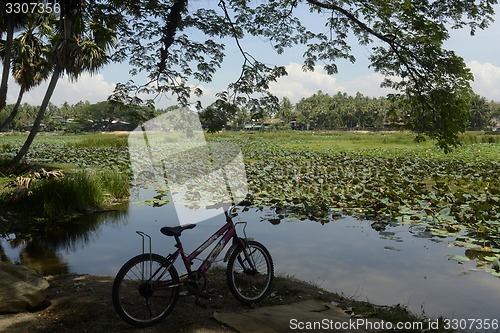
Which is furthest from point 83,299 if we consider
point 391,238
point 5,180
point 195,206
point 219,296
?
point 5,180

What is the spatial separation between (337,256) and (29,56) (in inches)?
669

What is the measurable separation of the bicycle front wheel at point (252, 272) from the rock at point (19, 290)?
6.06 feet

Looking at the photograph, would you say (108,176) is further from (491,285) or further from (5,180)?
(491,285)

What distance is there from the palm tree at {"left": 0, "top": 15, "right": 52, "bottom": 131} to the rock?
50.5ft

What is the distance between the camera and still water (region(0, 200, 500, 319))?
5363mm

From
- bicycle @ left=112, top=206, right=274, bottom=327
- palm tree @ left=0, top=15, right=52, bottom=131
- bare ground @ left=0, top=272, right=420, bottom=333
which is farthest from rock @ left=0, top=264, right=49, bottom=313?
palm tree @ left=0, top=15, right=52, bottom=131

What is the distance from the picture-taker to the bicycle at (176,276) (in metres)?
3.62

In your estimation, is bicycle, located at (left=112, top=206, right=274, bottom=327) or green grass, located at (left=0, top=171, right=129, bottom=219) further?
green grass, located at (left=0, top=171, right=129, bottom=219)

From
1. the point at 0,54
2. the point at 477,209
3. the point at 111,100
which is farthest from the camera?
the point at 0,54

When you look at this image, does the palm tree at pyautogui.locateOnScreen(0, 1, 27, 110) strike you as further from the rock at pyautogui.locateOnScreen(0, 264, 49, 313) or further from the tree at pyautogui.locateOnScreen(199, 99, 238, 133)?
the rock at pyautogui.locateOnScreen(0, 264, 49, 313)

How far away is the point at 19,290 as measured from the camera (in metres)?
3.84

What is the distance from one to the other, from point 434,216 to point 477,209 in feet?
2.48

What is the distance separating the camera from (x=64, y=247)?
777 cm

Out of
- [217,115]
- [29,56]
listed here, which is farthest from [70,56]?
[217,115]
